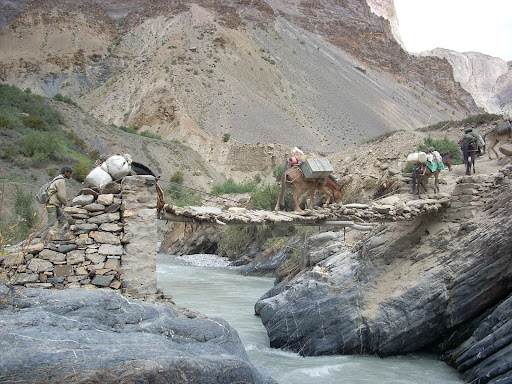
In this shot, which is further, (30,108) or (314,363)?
(30,108)

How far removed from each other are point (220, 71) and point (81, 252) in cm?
5349

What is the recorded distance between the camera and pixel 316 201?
776 inches

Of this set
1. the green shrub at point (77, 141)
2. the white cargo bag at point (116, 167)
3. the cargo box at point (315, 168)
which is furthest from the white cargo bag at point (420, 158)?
the green shrub at point (77, 141)

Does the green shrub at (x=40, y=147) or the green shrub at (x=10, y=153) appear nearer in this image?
the green shrub at (x=10, y=153)

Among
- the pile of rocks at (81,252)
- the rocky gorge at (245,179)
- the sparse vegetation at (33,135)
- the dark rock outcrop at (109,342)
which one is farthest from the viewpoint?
the sparse vegetation at (33,135)

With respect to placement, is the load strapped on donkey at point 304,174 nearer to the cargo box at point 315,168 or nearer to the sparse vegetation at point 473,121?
the cargo box at point 315,168

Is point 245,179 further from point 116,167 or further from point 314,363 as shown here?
point 116,167

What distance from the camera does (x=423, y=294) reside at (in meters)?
8.72

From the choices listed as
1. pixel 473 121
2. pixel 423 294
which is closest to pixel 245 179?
pixel 473 121

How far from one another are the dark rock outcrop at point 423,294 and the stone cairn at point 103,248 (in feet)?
13.2

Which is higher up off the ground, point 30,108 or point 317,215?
point 317,215

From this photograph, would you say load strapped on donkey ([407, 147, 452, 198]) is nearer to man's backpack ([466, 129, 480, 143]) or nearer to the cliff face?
man's backpack ([466, 129, 480, 143])

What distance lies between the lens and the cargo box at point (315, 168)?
910cm

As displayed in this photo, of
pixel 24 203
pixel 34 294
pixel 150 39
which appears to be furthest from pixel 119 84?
pixel 34 294
